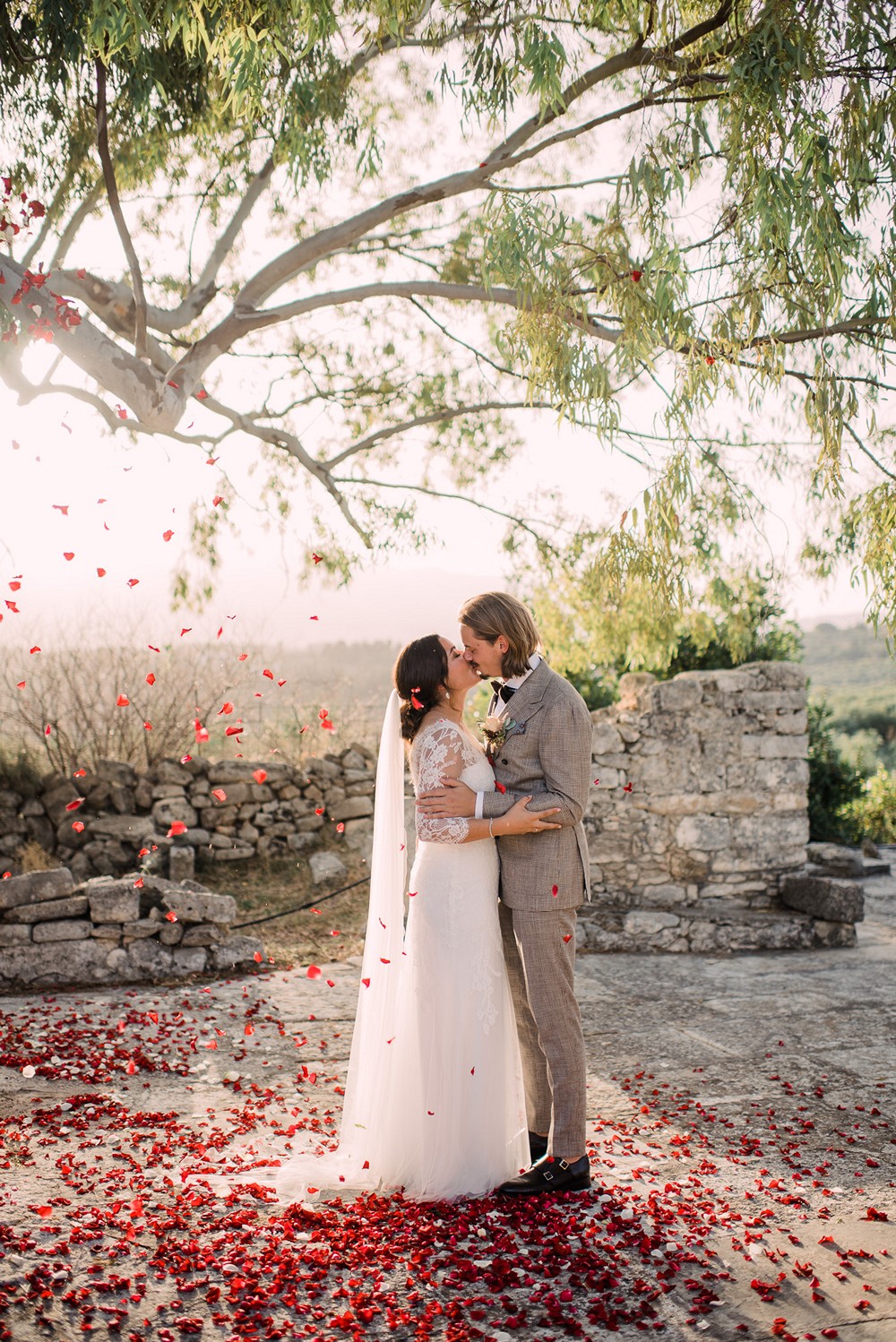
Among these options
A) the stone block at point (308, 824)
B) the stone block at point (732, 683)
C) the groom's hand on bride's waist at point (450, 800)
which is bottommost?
the stone block at point (308, 824)

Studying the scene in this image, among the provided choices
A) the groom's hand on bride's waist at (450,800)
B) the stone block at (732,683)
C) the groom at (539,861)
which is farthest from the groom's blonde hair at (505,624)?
the stone block at (732,683)

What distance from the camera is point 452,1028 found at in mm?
3549

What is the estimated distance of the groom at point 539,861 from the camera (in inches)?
137

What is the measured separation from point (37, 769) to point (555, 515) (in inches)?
217

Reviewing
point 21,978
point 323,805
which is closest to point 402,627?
point 323,805

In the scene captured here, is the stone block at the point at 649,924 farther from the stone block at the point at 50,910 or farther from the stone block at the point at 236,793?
the stone block at the point at 236,793

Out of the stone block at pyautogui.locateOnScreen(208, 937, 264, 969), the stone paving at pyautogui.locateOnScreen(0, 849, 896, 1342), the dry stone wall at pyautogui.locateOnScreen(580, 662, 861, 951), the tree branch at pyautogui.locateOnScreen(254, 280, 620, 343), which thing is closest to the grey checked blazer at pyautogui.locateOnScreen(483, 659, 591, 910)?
the stone paving at pyautogui.locateOnScreen(0, 849, 896, 1342)

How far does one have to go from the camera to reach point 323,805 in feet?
34.7

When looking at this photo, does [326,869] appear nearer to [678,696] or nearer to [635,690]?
[635,690]

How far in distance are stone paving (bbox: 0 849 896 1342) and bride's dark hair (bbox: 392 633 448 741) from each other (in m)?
1.68

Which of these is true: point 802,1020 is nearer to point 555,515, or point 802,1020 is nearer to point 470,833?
point 470,833

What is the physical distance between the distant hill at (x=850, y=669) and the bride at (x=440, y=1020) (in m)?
24.0

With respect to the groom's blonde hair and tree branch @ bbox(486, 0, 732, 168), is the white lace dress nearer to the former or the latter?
the groom's blonde hair

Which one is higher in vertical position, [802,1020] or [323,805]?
[323,805]
